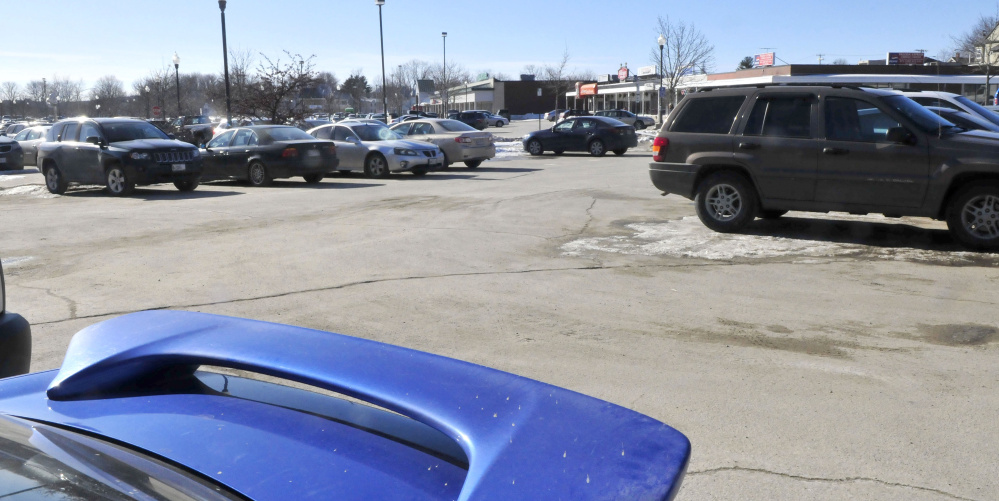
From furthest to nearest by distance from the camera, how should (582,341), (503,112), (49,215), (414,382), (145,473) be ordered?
1. (503,112)
2. (49,215)
3. (582,341)
4. (414,382)
5. (145,473)

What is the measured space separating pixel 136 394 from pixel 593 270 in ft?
22.0

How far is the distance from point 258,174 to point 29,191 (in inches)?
217

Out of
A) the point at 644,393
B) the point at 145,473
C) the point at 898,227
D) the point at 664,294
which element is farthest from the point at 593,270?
the point at 145,473

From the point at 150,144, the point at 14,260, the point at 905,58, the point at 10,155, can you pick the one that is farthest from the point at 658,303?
the point at 905,58

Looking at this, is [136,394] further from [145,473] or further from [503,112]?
[503,112]

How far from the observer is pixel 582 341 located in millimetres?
5914

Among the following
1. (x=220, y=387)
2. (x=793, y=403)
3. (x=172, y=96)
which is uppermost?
(x=172, y=96)

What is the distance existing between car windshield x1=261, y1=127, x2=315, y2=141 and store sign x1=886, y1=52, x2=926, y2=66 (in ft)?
214

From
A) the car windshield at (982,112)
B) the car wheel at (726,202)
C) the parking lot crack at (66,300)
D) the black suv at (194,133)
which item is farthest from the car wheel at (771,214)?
the black suv at (194,133)

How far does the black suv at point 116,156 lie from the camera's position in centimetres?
1672

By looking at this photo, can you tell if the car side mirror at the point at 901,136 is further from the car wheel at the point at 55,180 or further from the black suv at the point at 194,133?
the black suv at the point at 194,133

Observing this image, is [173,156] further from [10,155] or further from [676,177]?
[10,155]

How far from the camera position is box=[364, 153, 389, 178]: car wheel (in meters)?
20.5

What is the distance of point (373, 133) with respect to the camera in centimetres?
2166
